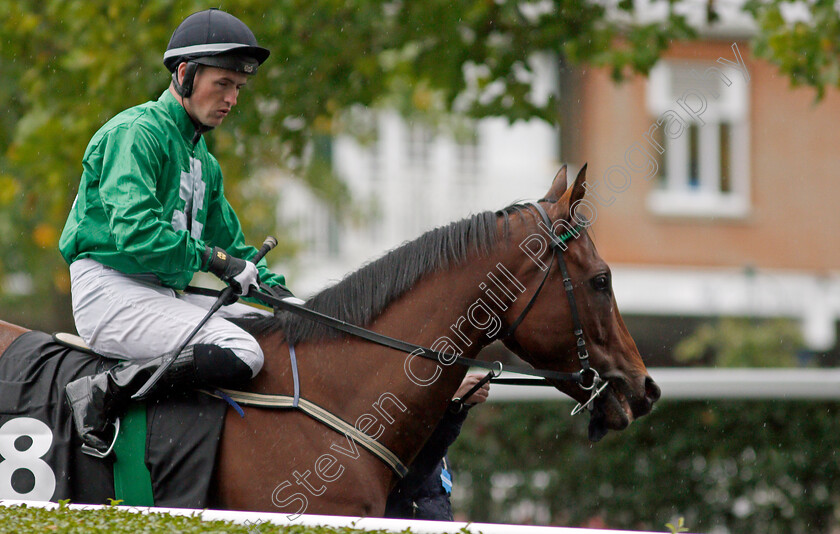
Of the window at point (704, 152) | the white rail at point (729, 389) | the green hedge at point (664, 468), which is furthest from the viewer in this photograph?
the window at point (704, 152)

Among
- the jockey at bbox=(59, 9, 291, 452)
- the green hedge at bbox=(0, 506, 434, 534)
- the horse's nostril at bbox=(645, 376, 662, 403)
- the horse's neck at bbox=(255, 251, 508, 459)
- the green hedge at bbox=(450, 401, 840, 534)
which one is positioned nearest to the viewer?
the green hedge at bbox=(0, 506, 434, 534)

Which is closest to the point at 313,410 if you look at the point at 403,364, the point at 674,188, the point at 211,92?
the point at 403,364

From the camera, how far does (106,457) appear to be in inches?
131

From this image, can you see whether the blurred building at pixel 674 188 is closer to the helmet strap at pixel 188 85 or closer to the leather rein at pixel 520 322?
the helmet strap at pixel 188 85

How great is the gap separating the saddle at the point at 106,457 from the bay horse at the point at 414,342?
0.31 ft

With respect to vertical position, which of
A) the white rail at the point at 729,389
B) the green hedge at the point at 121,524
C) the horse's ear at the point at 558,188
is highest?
the horse's ear at the point at 558,188

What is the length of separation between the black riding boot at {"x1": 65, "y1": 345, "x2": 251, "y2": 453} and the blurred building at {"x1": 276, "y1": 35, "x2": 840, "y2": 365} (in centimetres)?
1070

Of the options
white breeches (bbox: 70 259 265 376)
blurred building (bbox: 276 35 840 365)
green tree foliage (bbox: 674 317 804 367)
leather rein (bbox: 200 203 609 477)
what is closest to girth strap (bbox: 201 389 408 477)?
leather rein (bbox: 200 203 609 477)

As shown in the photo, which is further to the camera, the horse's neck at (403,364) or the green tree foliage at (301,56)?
the green tree foliage at (301,56)

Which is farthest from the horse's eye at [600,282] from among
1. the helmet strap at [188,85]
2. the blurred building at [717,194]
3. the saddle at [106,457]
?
the blurred building at [717,194]

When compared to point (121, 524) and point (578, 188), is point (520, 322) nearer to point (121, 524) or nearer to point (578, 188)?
point (578, 188)

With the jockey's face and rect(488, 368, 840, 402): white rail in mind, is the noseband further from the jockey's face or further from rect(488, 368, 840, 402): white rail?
rect(488, 368, 840, 402): white rail

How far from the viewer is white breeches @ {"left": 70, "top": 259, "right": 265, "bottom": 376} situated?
11.0ft

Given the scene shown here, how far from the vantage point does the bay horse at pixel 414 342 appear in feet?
10.8
